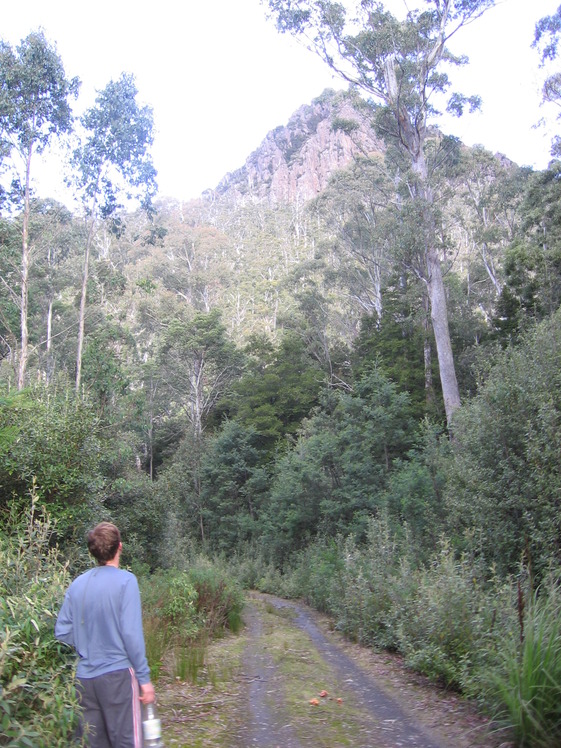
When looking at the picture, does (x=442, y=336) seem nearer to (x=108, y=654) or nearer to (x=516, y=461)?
(x=516, y=461)

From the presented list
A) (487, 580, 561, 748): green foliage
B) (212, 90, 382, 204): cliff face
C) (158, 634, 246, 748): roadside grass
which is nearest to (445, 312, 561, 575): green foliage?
(487, 580, 561, 748): green foliage

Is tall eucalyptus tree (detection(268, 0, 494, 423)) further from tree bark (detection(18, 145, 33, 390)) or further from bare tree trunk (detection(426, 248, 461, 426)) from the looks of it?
tree bark (detection(18, 145, 33, 390))

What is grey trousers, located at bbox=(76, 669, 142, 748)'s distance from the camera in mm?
3137

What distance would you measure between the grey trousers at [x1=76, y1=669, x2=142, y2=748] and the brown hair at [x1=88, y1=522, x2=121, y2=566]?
1.92 ft

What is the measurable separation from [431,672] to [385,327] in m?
24.3

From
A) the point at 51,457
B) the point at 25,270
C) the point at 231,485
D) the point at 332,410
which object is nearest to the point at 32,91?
the point at 25,270

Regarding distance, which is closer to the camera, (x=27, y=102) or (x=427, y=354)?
(x=27, y=102)

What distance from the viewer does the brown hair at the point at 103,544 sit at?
11.1 feet

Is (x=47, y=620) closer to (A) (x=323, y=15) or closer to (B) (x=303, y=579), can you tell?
(B) (x=303, y=579)

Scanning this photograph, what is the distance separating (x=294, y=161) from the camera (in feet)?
405

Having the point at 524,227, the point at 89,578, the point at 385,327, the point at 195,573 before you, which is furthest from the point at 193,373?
the point at 89,578

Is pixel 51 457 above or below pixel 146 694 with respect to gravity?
above

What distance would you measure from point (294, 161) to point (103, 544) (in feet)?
420

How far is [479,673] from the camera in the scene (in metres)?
5.23
